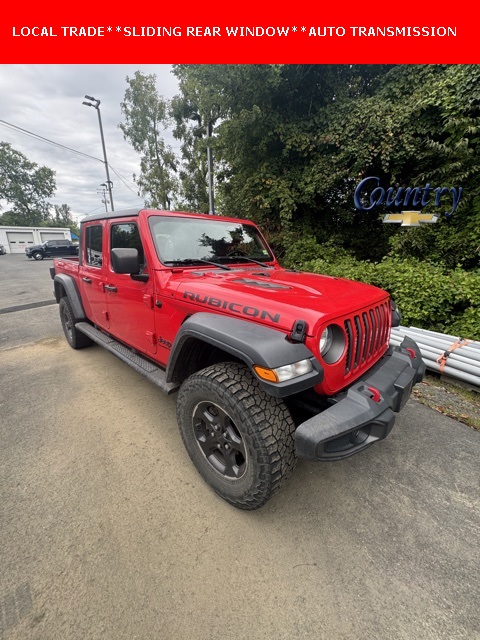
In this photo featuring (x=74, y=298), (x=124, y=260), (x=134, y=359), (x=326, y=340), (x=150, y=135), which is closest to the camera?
(x=326, y=340)

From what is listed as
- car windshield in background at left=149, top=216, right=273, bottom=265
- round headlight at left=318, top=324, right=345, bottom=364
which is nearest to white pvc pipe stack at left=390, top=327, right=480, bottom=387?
round headlight at left=318, top=324, right=345, bottom=364

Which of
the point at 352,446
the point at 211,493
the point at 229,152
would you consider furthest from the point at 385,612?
the point at 229,152

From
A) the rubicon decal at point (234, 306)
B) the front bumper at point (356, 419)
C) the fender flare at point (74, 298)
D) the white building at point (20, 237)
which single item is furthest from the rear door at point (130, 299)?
the white building at point (20, 237)

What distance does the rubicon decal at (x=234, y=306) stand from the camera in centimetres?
162

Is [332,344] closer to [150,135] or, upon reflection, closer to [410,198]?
[410,198]

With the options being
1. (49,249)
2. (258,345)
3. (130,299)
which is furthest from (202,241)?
(49,249)

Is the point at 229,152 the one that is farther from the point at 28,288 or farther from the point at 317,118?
the point at 28,288

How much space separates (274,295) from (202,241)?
47.3 inches

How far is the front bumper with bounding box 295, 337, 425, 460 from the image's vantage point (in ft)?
4.56

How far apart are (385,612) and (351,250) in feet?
24.9

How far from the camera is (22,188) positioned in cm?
5209

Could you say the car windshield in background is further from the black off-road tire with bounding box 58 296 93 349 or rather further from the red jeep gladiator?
the black off-road tire with bounding box 58 296 93 349

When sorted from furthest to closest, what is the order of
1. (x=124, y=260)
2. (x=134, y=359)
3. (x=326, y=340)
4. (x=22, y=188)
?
(x=22, y=188)
(x=134, y=359)
(x=124, y=260)
(x=326, y=340)

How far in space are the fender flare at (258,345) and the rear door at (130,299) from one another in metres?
0.79
